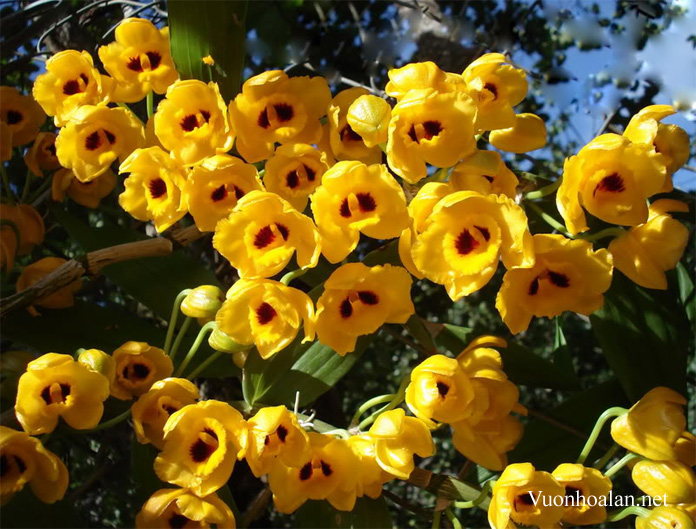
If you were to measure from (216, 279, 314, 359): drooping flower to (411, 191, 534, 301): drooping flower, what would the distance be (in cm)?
17

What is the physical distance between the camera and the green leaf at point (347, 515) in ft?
3.83

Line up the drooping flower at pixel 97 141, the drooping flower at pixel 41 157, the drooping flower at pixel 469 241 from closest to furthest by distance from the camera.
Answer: the drooping flower at pixel 469 241
the drooping flower at pixel 97 141
the drooping flower at pixel 41 157

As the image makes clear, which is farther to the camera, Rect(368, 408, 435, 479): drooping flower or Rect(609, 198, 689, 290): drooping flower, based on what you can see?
Rect(609, 198, 689, 290): drooping flower

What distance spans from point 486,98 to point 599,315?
1.72 ft

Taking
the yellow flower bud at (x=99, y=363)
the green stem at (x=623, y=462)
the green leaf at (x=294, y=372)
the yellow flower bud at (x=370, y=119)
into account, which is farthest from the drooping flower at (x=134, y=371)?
the green stem at (x=623, y=462)

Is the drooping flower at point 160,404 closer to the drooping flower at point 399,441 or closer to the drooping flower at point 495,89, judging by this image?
the drooping flower at point 399,441

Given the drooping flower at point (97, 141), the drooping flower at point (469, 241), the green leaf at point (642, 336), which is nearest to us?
the drooping flower at point (469, 241)

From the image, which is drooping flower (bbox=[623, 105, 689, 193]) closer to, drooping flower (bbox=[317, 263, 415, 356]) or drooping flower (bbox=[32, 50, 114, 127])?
drooping flower (bbox=[317, 263, 415, 356])

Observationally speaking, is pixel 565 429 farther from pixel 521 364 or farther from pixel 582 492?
pixel 582 492

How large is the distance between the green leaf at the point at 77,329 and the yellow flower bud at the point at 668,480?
0.86 metres

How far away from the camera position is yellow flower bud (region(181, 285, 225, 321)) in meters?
1.09

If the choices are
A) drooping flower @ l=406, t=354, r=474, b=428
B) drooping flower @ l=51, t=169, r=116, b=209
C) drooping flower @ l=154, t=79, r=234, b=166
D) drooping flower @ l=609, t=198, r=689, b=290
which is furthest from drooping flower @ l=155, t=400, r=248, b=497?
drooping flower @ l=51, t=169, r=116, b=209

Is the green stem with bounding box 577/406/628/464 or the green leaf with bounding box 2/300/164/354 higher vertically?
the green leaf with bounding box 2/300/164/354

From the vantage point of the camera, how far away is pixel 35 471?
1.01 meters
